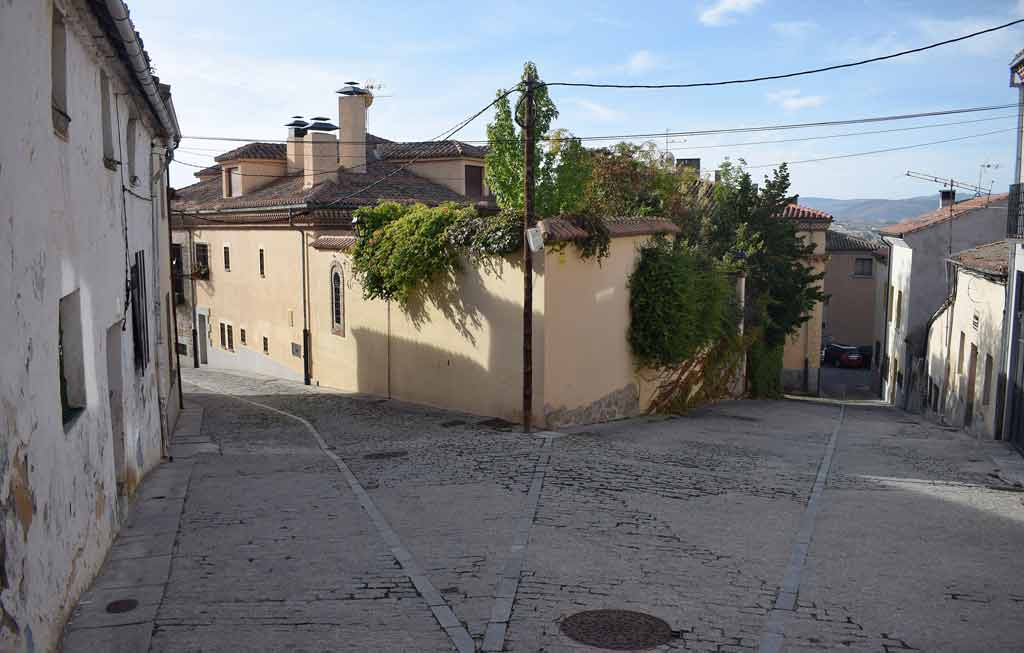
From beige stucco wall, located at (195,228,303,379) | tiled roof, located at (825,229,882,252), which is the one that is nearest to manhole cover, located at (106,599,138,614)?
beige stucco wall, located at (195,228,303,379)

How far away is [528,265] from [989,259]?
448 inches

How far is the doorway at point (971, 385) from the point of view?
830 inches

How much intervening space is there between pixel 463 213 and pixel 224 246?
52.8 feet

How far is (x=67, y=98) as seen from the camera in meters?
7.23

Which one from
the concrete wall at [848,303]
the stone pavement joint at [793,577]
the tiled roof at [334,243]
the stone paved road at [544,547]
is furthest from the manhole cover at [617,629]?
the concrete wall at [848,303]

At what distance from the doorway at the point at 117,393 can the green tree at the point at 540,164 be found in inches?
334

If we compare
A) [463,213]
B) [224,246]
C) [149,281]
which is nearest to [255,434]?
[149,281]

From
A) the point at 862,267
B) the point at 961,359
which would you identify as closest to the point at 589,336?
the point at 961,359

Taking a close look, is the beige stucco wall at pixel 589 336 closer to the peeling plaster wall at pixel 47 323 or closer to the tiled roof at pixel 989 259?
the tiled roof at pixel 989 259

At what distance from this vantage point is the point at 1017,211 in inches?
640

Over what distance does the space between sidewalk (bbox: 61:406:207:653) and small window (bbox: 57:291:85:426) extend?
4.96 feet

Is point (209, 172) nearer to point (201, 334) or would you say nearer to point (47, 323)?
point (201, 334)

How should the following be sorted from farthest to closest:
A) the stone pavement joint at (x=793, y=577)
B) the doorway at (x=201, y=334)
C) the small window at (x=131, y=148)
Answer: the doorway at (x=201, y=334) < the small window at (x=131, y=148) < the stone pavement joint at (x=793, y=577)

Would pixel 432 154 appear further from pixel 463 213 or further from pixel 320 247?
pixel 463 213
